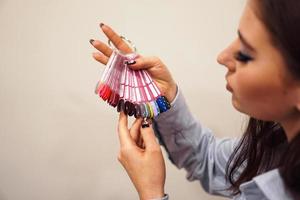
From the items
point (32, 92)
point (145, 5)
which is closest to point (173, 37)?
point (145, 5)

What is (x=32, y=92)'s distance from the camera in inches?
28.7

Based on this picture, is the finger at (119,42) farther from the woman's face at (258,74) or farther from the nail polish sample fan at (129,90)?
the woman's face at (258,74)

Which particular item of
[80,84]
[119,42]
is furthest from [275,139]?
[80,84]

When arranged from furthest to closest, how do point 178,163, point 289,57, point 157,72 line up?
point 178,163, point 157,72, point 289,57

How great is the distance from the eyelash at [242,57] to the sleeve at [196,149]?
0.24 metres

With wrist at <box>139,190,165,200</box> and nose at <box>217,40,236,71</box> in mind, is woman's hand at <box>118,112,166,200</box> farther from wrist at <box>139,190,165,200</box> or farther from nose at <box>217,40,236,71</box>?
nose at <box>217,40,236,71</box>

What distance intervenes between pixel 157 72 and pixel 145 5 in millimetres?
183

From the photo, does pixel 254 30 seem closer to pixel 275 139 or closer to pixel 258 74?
pixel 258 74

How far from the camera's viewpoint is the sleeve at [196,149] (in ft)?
2.19

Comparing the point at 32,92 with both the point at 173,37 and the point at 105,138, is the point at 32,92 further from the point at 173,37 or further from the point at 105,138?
the point at 173,37

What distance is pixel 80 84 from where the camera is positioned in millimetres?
722

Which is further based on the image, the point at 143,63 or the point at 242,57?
the point at 143,63

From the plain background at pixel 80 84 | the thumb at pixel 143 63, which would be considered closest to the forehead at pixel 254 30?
the thumb at pixel 143 63

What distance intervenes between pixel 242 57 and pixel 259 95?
55 millimetres
